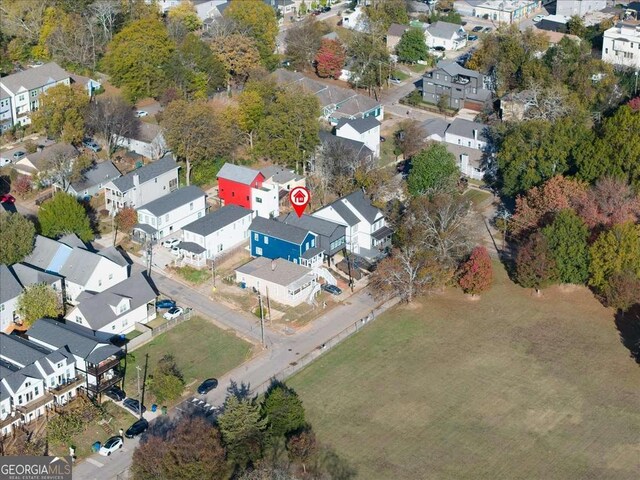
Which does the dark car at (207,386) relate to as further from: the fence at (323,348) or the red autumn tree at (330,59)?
the red autumn tree at (330,59)

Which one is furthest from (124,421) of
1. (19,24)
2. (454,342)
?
(19,24)

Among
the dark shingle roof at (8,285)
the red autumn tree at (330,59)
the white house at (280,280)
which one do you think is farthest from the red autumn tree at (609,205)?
the red autumn tree at (330,59)

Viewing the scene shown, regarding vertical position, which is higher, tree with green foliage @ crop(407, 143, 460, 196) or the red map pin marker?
tree with green foliage @ crop(407, 143, 460, 196)

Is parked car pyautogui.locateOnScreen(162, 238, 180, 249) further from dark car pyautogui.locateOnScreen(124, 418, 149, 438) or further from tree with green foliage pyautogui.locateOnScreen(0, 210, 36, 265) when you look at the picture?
dark car pyautogui.locateOnScreen(124, 418, 149, 438)

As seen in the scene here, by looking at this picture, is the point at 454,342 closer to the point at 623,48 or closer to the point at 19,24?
the point at 623,48

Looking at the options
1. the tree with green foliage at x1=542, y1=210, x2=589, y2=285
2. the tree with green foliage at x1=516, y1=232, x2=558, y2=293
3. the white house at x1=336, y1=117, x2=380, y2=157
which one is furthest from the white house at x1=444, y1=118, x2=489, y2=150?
the tree with green foliage at x1=516, y1=232, x2=558, y2=293

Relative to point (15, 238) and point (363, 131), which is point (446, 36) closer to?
point (363, 131)
